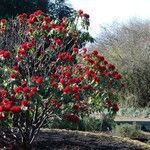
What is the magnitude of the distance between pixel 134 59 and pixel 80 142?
1489 centimetres

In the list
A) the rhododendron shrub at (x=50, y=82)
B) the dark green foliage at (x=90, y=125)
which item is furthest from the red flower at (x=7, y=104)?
the dark green foliage at (x=90, y=125)

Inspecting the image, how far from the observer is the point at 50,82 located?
7.98 metres

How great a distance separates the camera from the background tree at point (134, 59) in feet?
83.1

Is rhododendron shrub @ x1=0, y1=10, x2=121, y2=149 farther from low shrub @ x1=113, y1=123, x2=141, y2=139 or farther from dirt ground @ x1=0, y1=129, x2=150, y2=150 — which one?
low shrub @ x1=113, y1=123, x2=141, y2=139

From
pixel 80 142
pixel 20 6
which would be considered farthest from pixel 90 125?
pixel 20 6

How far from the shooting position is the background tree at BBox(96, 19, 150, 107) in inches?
997

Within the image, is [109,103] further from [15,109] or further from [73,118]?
[15,109]

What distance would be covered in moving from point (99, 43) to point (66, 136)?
17487 mm

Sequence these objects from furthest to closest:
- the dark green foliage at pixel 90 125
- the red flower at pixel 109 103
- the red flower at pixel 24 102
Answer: the dark green foliage at pixel 90 125
the red flower at pixel 109 103
the red flower at pixel 24 102

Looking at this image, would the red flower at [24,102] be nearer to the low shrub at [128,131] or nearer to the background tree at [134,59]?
the low shrub at [128,131]

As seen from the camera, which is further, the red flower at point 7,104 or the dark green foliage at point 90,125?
the dark green foliage at point 90,125

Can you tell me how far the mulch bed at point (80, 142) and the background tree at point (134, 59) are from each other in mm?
13370

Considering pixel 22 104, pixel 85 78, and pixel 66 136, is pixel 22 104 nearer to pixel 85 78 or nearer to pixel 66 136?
pixel 85 78

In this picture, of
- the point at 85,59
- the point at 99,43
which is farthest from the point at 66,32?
the point at 99,43
